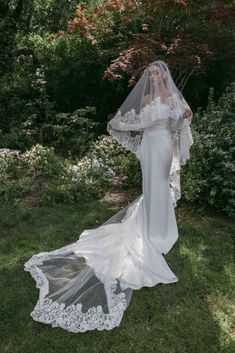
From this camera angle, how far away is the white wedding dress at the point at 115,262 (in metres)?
3.99

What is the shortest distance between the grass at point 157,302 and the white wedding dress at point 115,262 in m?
0.11

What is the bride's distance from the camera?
4086mm

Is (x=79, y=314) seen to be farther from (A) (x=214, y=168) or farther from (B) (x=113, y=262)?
(A) (x=214, y=168)

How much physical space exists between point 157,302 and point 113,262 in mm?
652

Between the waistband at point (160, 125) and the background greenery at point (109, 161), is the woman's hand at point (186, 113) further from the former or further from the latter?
the background greenery at point (109, 161)

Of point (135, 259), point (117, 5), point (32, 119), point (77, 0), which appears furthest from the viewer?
point (77, 0)

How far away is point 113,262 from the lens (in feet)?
15.1

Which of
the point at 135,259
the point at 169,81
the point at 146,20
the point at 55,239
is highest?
the point at 146,20

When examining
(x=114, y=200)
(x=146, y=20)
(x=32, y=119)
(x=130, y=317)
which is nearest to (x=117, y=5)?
(x=146, y=20)

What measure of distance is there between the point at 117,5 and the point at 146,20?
2.21 feet

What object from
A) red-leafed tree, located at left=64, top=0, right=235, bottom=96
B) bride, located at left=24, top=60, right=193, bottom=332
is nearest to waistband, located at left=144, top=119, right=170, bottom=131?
bride, located at left=24, top=60, right=193, bottom=332


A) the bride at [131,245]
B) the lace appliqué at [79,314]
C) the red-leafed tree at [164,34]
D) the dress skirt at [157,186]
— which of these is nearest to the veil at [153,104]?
the bride at [131,245]

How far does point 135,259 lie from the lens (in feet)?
15.3

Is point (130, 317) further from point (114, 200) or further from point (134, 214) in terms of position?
point (114, 200)
